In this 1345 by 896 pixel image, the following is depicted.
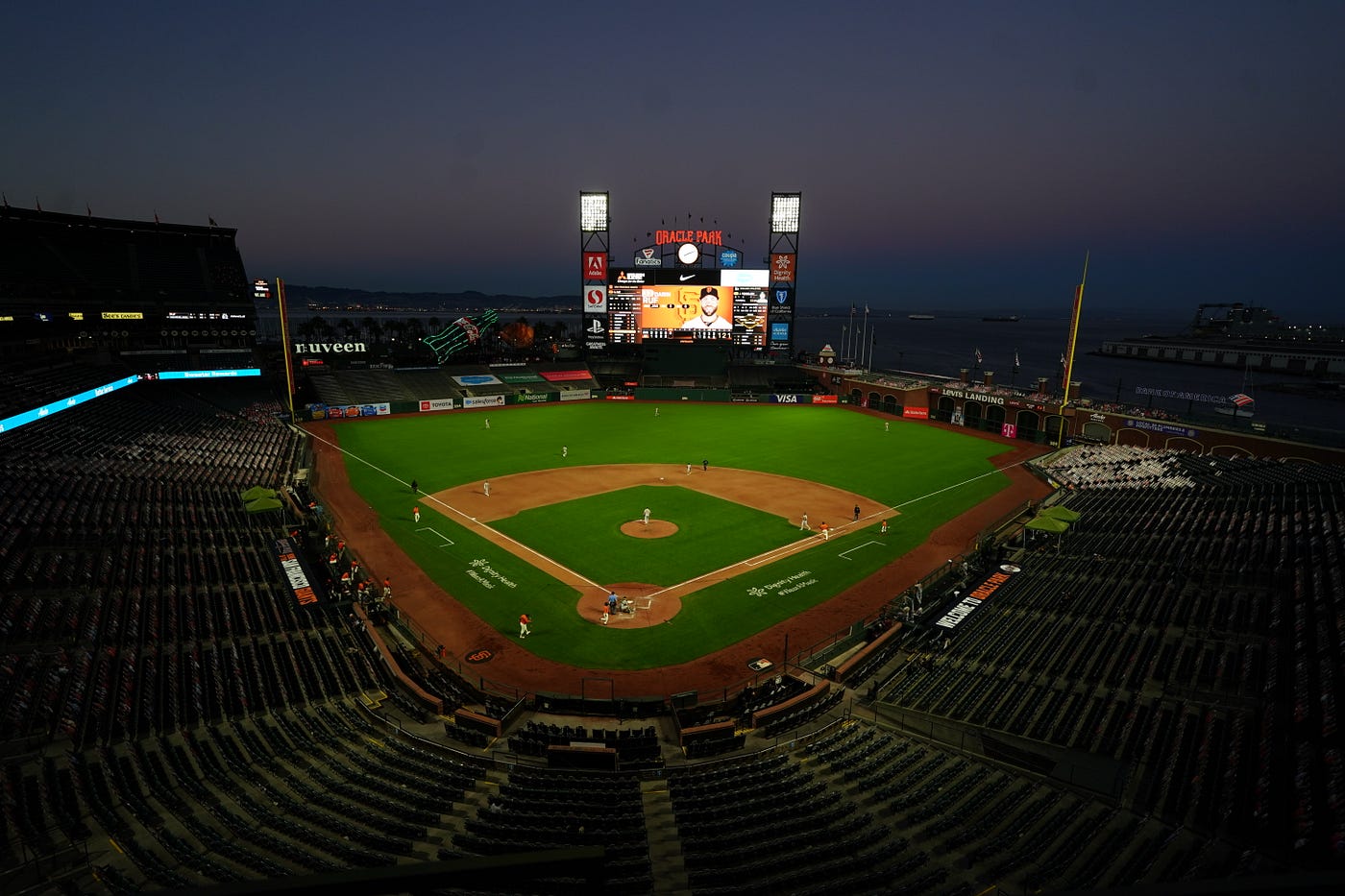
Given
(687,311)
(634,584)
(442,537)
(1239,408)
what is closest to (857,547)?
(634,584)

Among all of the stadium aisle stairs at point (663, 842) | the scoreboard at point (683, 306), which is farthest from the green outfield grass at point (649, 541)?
the scoreboard at point (683, 306)

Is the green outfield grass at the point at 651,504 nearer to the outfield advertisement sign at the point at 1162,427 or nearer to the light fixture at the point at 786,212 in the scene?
the outfield advertisement sign at the point at 1162,427

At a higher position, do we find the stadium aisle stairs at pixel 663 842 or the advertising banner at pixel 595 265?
the advertising banner at pixel 595 265

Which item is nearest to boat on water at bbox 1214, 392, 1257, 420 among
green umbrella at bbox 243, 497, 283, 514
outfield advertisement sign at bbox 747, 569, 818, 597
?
outfield advertisement sign at bbox 747, 569, 818, 597

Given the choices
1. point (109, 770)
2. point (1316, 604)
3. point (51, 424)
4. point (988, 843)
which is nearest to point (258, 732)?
point (109, 770)

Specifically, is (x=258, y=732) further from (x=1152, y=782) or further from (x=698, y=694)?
(x=1152, y=782)
